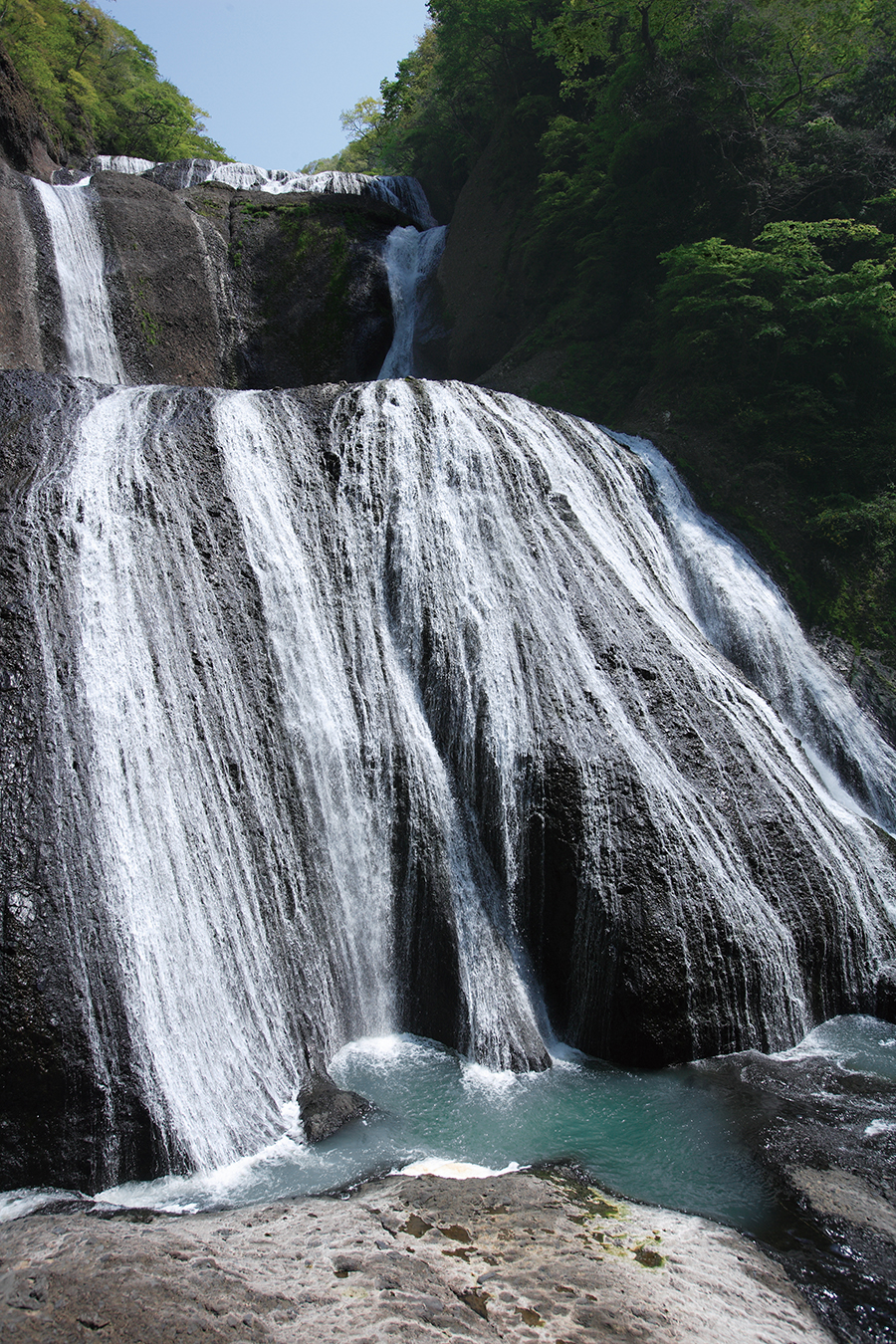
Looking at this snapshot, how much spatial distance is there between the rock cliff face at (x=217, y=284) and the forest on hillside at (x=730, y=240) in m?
3.70

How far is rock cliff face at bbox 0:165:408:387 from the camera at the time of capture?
11562 millimetres

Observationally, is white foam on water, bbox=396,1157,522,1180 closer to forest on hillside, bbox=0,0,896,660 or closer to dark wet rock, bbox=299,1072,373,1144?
dark wet rock, bbox=299,1072,373,1144

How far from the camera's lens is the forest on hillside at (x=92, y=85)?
1950 centimetres

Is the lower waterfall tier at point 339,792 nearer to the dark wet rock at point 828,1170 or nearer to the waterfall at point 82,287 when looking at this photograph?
the dark wet rock at point 828,1170

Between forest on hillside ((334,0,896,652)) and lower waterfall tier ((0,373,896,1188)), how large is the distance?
4.67 metres

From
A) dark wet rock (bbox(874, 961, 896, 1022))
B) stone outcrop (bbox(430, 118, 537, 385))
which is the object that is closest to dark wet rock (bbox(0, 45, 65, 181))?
stone outcrop (bbox(430, 118, 537, 385))

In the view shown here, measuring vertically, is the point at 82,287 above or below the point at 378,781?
above

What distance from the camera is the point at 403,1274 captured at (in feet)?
10.0

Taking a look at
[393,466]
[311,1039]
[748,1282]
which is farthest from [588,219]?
[748,1282]

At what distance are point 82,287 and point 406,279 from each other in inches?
284

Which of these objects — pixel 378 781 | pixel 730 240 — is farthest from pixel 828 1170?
pixel 730 240

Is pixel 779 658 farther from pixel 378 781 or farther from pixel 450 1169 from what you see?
pixel 450 1169

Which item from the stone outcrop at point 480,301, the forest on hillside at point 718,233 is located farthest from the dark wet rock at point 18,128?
the stone outcrop at point 480,301

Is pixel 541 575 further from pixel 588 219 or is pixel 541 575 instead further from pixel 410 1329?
pixel 588 219
